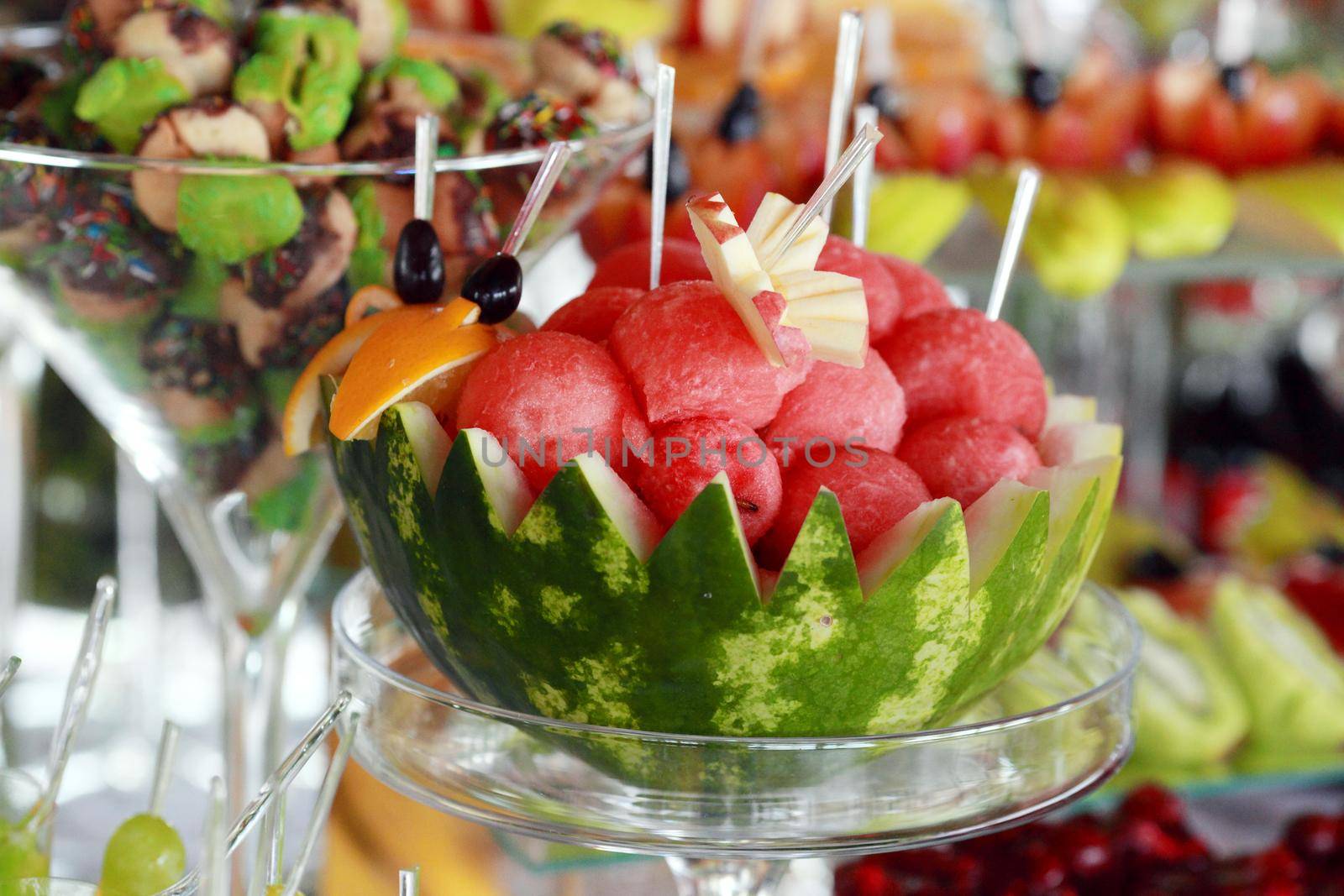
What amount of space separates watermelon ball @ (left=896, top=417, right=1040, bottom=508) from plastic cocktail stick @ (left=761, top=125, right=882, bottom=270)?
0.33ft

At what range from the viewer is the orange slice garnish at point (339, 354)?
1.68 feet

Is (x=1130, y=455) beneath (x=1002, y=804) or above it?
beneath

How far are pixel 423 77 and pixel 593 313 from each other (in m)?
0.24

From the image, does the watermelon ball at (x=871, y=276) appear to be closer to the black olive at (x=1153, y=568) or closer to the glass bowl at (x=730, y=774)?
the glass bowl at (x=730, y=774)

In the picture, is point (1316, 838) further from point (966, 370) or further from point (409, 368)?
point (409, 368)

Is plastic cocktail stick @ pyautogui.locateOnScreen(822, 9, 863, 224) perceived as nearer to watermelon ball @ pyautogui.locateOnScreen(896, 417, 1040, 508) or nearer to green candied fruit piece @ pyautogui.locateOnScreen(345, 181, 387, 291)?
watermelon ball @ pyautogui.locateOnScreen(896, 417, 1040, 508)

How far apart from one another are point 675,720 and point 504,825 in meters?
0.07

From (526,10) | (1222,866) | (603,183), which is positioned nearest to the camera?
(603,183)

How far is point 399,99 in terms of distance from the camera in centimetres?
70

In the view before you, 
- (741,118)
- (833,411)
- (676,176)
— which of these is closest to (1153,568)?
(741,118)

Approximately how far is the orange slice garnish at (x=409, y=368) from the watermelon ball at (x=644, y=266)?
0.33 feet

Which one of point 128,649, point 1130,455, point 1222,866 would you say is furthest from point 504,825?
point 1130,455

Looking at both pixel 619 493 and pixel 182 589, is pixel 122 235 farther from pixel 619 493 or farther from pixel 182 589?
pixel 182 589

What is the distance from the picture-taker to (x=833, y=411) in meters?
0.51
